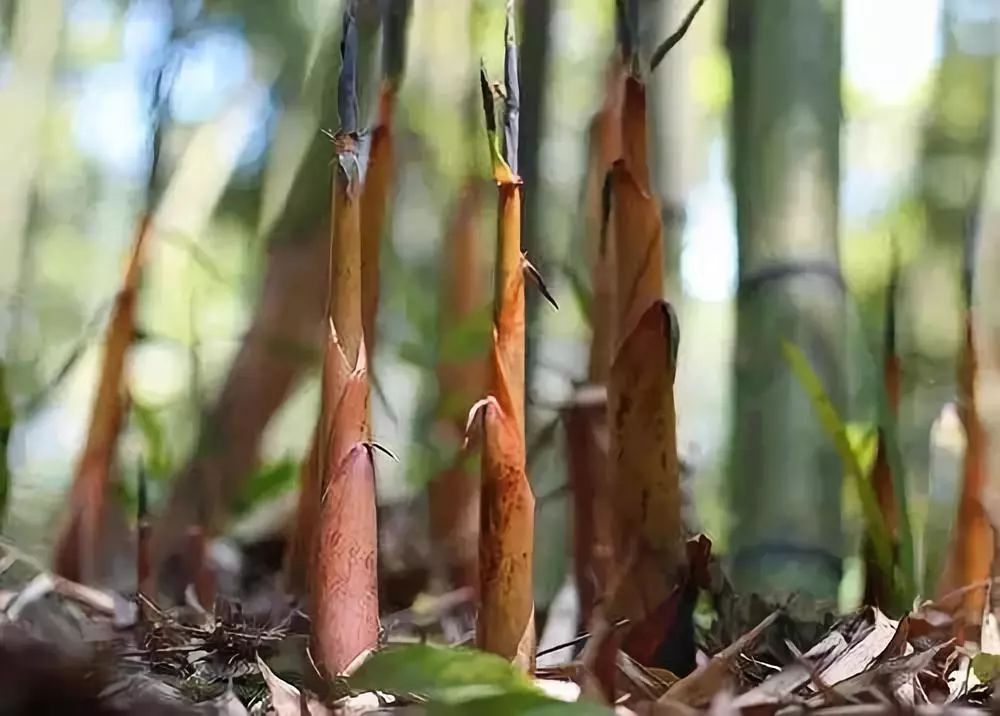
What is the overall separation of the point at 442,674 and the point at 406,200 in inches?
19.9

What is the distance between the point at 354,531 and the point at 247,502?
326 mm

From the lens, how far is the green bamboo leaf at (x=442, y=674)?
1.12 ft

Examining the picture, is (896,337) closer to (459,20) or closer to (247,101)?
(459,20)

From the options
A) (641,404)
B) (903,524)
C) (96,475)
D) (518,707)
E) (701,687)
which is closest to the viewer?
(518,707)

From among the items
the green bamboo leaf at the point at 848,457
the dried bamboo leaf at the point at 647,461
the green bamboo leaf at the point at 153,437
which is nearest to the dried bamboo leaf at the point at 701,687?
the dried bamboo leaf at the point at 647,461

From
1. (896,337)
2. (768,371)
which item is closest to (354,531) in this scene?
(768,371)

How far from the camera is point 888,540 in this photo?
0.64 m

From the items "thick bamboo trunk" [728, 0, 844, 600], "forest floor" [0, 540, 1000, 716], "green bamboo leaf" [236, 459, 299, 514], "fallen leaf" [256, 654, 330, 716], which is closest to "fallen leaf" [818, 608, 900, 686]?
"forest floor" [0, 540, 1000, 716]

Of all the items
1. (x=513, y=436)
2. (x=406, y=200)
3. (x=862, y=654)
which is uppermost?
(x=406, y=200)

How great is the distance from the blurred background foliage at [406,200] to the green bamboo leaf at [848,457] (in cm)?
8

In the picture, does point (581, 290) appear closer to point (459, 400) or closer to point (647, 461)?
point (459, 400)

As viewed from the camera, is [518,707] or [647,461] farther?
[647,461]

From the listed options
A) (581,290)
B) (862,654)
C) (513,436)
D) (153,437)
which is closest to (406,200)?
(581,290)

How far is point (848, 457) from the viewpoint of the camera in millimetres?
613
